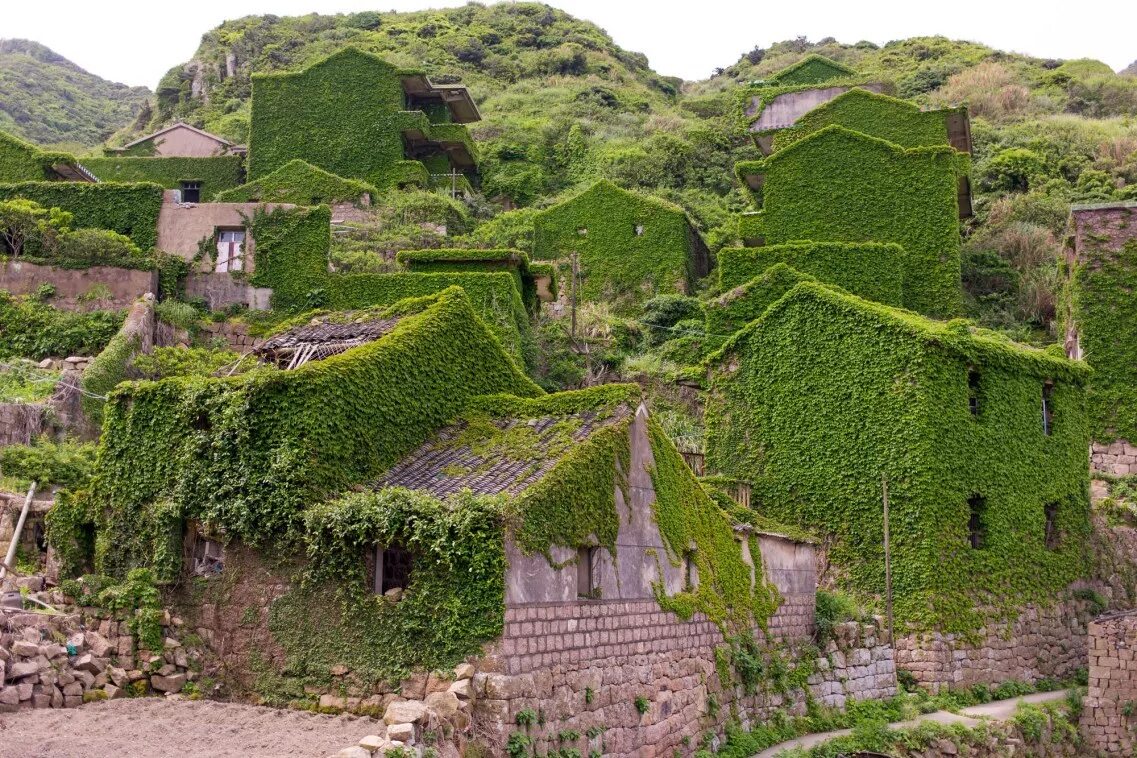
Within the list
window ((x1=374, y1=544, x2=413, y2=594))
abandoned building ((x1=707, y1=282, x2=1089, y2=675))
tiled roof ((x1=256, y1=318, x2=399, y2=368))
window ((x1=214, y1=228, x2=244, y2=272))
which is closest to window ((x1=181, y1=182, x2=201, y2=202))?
window ((x1=214, y1=228, x2=244, y2=272))

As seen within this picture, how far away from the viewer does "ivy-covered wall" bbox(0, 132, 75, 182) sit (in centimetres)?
4184

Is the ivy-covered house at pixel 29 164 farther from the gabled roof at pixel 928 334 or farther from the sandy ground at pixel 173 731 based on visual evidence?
the sandy ground at pixel 173 731

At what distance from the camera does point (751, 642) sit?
19.7 m

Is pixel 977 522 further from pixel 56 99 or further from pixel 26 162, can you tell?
pixel 56 99

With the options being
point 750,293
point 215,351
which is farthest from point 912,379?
point 215,351

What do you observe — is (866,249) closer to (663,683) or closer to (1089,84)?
(663,683)

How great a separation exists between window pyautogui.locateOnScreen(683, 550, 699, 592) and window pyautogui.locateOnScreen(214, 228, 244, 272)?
21144 mm

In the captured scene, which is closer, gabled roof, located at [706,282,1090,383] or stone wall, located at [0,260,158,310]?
gabled roof, located at [706,282,1090,383]

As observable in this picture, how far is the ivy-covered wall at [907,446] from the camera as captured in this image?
25.5m

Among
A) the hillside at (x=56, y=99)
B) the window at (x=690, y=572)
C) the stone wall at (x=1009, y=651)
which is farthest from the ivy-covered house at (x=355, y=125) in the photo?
the hillside at (x=56, y=99)

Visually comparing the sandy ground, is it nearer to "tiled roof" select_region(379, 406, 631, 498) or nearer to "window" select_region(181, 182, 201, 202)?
"tiled roof" select_region(379, 406, 631, 498)

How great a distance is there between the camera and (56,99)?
363 feet

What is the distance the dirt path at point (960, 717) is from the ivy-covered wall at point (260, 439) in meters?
7.98

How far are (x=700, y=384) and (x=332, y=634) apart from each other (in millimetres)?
16895
